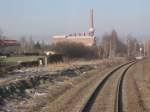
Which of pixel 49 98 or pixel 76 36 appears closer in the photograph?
pixel 49 98

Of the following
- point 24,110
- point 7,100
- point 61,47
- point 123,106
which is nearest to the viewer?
point 24,110

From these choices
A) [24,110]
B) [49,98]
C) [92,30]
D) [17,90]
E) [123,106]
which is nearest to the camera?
[24,110]

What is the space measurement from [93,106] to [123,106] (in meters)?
1.27

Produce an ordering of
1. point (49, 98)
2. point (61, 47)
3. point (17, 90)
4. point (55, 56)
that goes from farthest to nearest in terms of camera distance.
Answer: point (61, 47) < point (55, 56) < point (17, 90) < point (49, 98)

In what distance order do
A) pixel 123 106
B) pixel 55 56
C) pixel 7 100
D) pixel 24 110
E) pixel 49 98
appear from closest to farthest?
pixel 24 110 < pixel 123 106 < pixel 7 100 < pixel 49 98 < pixel 55 56

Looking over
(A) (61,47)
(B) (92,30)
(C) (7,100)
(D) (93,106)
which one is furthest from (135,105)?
(B) (92,30)

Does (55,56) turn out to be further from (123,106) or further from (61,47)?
(123,106)

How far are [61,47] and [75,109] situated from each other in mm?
91159

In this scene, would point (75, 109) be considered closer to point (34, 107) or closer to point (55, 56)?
point (34, 107)

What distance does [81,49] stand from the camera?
108500 mm

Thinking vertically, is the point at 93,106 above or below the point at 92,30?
below

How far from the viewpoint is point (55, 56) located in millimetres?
78562

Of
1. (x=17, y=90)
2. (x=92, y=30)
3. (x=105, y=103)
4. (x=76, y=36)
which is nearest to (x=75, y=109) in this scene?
(x=105, y=103)

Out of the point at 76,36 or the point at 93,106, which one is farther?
the point at 76,36
